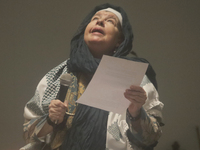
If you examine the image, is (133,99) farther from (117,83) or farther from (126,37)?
(126,37)

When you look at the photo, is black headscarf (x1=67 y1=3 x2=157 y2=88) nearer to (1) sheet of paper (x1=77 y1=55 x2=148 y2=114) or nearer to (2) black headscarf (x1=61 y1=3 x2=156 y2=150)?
(2) black headscarf (x1=61 y1=3 x2=156 y2=150)

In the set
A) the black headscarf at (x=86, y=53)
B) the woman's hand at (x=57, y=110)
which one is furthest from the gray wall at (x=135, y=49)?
the woman's hand at (x=57, y=110)

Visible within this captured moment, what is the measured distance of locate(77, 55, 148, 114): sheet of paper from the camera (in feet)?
1.84

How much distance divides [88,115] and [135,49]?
66 centimetres

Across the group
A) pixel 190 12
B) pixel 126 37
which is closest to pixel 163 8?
pixel 190 12

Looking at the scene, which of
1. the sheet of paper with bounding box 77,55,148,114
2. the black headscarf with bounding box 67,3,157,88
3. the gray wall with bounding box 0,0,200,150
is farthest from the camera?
the gray wall with bounding box 0,0,200,150

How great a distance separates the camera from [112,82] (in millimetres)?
590

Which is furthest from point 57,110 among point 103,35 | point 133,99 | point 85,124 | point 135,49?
point 135,49

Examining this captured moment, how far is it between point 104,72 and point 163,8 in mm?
836

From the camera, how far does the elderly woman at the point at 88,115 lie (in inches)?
24.3

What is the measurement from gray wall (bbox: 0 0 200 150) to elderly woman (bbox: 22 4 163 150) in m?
0.42

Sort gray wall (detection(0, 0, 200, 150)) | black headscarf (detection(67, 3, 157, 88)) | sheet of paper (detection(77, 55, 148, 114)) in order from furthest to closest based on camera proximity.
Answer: gray wall (detection(0, 0, 200, 150)) < black headscarf (detection(67, 3, 157, 88)) < sheet of paper (detection(77, 55, 148, 114))

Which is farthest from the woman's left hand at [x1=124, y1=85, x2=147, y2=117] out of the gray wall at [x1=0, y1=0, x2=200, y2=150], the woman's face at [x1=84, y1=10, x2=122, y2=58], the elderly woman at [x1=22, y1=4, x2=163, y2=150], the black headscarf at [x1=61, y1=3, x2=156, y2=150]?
the gray wall at [x1=0, y1=0, x2=200, y2=150]

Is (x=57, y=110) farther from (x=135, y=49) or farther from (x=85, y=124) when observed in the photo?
(x=135, y=49)
